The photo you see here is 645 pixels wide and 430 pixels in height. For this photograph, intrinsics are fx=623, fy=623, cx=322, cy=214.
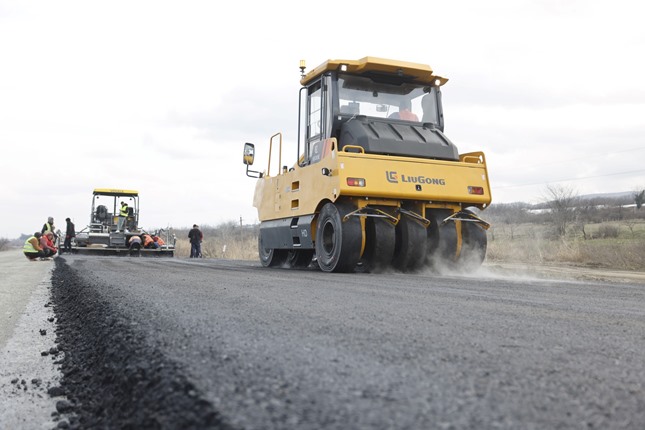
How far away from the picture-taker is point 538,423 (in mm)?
1489

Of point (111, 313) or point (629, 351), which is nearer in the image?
point (629, 351)

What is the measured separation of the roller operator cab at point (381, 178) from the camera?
326 inches

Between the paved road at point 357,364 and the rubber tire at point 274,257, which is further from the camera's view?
the rubber tire at point 274,257

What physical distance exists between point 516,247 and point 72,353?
1622 centimetres

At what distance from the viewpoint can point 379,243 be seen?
27.2ft

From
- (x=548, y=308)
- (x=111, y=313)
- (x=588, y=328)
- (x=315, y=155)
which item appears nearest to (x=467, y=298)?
(x=548, y=308)

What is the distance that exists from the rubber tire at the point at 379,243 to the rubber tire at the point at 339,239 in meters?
0.26

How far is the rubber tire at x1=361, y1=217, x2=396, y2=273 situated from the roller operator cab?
1 cm

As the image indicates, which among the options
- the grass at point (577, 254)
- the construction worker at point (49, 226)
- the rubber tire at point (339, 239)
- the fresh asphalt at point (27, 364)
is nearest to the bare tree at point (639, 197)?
the grass at point (577, 254)

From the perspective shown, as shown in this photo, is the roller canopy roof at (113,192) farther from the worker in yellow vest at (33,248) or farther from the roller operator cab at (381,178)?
the roller operator cab at (381,178)

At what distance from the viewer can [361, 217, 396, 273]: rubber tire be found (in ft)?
27.2

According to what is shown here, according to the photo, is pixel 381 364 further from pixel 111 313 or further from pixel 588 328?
pixel 111 313

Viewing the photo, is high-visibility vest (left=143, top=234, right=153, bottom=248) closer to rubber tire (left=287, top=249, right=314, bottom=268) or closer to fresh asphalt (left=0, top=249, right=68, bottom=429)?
rubber tire (left=287, top=249, right=314, bottom=268)

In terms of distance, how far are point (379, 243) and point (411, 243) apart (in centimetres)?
46
